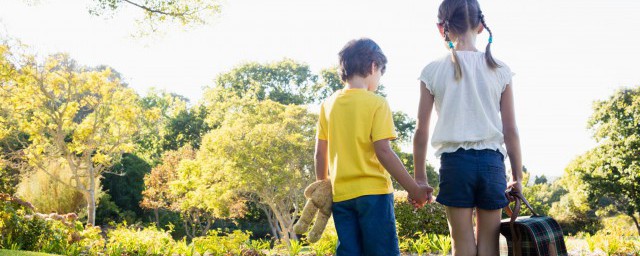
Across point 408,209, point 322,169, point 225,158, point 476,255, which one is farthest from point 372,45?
point 225,158

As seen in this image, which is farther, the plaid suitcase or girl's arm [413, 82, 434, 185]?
girl's arm [413, 82, 434, 185]

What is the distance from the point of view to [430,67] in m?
A: 2.30

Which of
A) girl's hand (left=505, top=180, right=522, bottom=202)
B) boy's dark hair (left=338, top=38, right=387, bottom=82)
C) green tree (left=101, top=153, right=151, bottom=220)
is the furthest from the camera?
green tree (left=101, top=153, right=151, bottom=220)

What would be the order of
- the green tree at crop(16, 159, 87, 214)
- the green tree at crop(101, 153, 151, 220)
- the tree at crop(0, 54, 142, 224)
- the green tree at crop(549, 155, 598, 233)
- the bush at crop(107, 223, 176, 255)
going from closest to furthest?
the bush at crop(107, 223, 176, 255) → the tree at crop(0, 54, 142, 224) → the green tree at crop(16, 159, 87, 214) → the green tree at crop(101, 153, 151, 220) → the green tree at crop(549, 155, 598, 233)

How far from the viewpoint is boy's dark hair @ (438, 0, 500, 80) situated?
2279 mm

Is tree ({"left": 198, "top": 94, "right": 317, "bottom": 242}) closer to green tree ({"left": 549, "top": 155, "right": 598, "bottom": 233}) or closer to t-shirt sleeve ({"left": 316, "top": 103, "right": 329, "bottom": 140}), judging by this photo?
t-shirt sleeve ({"left": 316, "top": 103, "right": 329, "bottom": 140})

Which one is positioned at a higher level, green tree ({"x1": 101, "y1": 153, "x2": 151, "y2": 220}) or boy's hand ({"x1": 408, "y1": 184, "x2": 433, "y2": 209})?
green tree ({"x1": 101, "y1": 153, "x2": 151, "y2": 220})

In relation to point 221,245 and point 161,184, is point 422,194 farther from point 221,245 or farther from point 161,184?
point 161,184

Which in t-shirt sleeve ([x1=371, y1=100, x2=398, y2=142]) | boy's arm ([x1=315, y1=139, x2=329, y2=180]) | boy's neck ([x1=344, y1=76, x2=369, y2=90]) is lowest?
boy's arm ([x1=315, y1=139, x2=329, y2=180])

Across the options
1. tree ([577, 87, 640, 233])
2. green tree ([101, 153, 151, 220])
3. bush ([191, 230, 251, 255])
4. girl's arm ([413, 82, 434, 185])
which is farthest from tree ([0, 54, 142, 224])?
tree ([577, 87, 640, 233])

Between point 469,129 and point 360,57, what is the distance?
65cm

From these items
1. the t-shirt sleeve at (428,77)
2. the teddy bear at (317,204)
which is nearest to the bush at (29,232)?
the teddy bear at (317,204)

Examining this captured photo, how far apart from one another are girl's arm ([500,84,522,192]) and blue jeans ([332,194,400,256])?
1.78 ft

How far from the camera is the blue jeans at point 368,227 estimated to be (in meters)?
2.38
